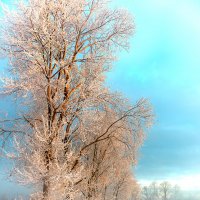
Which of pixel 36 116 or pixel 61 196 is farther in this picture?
pixel 36 116

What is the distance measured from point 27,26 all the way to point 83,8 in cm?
353

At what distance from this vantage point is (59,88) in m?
20.1

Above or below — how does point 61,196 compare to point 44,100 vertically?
below

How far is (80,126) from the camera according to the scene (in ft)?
67.5

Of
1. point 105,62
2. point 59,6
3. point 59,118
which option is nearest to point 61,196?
point 59,118

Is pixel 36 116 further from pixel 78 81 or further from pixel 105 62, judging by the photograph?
pixel 105 62

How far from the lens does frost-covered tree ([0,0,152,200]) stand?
731 inches

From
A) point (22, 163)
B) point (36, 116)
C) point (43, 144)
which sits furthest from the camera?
point (36, 116)

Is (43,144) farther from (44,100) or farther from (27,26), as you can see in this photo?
(27,26)

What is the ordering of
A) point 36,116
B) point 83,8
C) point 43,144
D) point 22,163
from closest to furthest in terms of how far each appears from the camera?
point 43,144 → point 22,163 → point 83,8 → point 36,116

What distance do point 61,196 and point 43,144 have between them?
8.53 feet

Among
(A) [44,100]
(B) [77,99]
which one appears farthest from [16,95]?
(B) [77,99]

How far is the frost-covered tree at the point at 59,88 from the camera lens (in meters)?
18.6

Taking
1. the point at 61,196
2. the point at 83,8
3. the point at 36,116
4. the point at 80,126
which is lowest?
the point at 61,196
